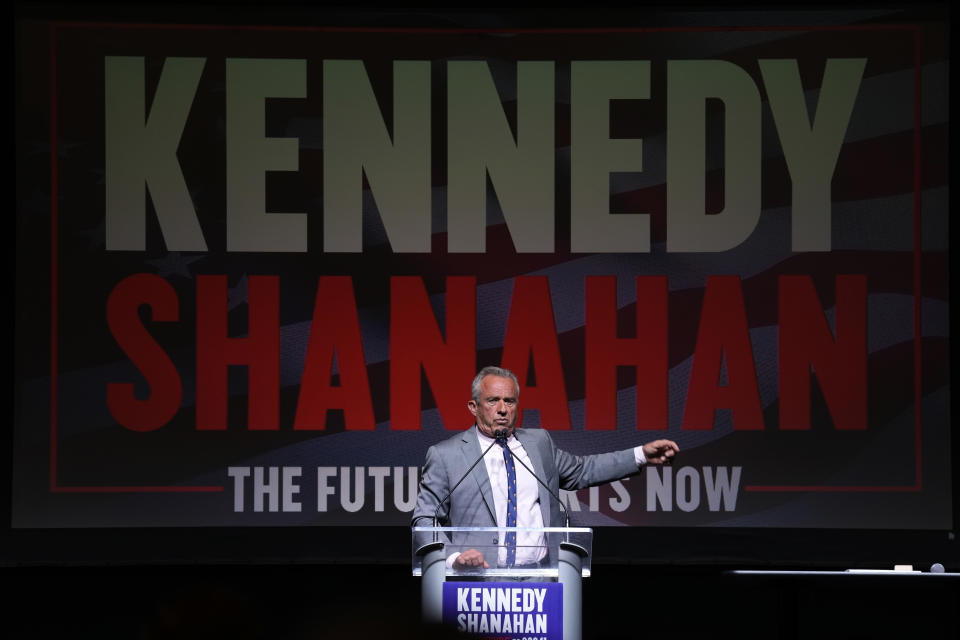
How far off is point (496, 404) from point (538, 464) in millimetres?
244

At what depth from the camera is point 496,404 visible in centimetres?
444

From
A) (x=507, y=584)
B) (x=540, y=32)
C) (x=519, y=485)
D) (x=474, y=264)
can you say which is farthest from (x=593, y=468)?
(x=540, y=32)

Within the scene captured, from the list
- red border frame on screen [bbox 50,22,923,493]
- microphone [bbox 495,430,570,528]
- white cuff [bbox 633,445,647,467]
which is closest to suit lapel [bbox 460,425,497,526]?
microphone [bbox 495,430,570,528]

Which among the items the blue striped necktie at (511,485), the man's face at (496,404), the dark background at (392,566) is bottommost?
the dark background at (392,566)

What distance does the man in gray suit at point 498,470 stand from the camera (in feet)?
14.2

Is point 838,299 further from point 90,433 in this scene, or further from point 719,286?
point 90,433

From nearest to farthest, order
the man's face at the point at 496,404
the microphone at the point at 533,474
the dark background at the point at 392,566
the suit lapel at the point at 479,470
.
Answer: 1. the microphone at the point at 533,474
2. the suit lapel at the point at 479,470
3. the man's face at the point at 496,404
4. the dark background at the point at 392,566

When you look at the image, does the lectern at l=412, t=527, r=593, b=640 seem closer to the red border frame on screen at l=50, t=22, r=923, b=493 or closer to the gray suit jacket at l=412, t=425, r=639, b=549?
the gray suit jacket at l=412, t=425, r=639, b=549

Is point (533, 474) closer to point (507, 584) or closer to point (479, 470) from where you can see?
point (479, 470)

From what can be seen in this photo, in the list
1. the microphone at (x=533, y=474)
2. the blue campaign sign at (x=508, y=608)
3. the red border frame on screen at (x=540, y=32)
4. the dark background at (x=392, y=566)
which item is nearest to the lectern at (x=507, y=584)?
the blue campaign sign at (x=508, y=608)

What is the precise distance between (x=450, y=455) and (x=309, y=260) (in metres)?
1.89

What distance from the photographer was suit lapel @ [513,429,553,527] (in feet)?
14.4

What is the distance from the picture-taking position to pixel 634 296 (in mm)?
6008

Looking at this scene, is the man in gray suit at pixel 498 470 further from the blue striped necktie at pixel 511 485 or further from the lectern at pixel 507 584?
the lectern at pixel 507 584
